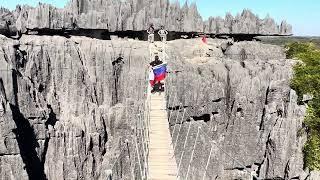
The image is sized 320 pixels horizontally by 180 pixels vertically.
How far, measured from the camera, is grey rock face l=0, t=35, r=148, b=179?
903 inches

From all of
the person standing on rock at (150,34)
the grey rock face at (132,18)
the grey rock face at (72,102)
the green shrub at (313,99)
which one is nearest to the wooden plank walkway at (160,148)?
the grey rock face at (72,102)

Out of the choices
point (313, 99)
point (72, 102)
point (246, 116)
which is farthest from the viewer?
point (313, 99)

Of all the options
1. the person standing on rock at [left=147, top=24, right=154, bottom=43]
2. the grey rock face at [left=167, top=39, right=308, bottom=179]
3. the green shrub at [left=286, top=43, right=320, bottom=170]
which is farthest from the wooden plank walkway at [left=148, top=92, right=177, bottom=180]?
the green shrub at [left=286, top=43, right=320, bottom=170]

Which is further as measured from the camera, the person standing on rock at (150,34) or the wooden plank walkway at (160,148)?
the person standing on rock at (150,34)

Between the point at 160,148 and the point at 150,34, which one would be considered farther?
the point at 150,34

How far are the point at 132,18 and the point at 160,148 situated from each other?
532 inches

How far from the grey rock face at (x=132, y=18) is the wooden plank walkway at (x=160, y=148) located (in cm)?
994

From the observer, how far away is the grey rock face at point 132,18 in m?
25.2

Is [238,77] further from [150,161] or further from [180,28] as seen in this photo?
[150,161]

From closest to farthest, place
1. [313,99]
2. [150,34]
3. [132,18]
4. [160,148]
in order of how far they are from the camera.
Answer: [160,148]
[150,34]
[132,18]
[313,99]

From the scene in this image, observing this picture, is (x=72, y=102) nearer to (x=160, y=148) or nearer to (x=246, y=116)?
(x=246, y=116)

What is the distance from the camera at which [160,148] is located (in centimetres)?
1491

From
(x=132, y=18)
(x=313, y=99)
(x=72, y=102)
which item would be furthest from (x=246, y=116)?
(x=72, y=102)

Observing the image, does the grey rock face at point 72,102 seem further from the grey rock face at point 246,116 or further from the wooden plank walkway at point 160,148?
the wooden plank walkway at point 160,148
